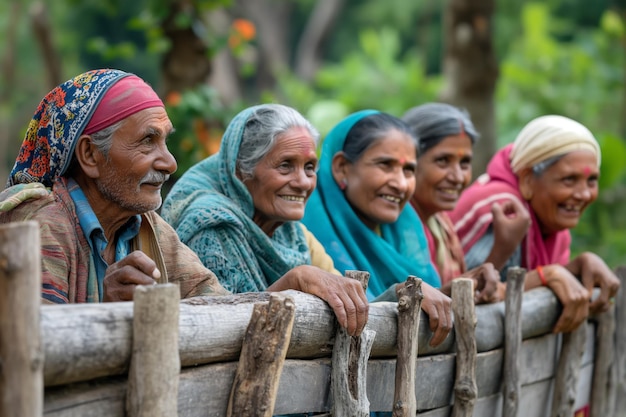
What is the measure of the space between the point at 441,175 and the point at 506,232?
463 mm

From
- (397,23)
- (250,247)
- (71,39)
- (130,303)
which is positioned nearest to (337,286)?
(250,247)

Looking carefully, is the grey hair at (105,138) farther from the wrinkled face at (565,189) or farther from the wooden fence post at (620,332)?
the wooden fence post at (620,332)

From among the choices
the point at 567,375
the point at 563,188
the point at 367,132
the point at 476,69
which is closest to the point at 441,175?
the point at 367,132

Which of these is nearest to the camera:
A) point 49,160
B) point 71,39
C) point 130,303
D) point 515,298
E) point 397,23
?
point 130,303

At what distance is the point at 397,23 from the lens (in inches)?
990

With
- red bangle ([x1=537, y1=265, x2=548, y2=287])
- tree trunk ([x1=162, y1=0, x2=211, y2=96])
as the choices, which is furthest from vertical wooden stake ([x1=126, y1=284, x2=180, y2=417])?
tree trunk ([x1=162, y1=0, x2=211, y2=96])

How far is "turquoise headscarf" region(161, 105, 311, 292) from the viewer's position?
382 centimetres

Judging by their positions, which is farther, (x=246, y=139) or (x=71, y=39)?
(x=71, y=39)

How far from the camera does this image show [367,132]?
4.77m

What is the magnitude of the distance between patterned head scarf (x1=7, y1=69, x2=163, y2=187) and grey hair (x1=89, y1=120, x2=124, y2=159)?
2 cm

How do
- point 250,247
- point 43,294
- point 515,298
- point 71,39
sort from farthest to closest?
point 71,39, point 515,298, point 250,247, point 43,294

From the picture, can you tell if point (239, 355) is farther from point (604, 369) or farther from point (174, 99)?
point (174, 99)

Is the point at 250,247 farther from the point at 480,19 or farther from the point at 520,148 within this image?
the point at 480,19

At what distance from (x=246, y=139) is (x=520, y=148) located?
86.2 inches
